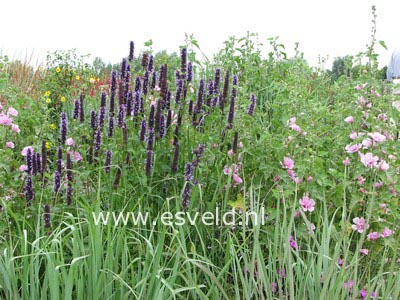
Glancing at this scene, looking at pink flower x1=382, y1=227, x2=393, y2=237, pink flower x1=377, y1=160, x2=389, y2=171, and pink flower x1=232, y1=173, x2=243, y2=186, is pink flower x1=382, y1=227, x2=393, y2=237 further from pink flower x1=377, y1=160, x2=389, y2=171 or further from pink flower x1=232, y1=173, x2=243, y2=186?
pink flower x1=232, y1=173, x2=243, y2=186

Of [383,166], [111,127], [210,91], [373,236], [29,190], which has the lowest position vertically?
[373,236]

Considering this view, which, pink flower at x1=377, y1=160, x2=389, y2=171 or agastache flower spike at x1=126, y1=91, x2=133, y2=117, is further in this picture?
agastache flower spike at x1=126, y1=91, x2=133, y2=117

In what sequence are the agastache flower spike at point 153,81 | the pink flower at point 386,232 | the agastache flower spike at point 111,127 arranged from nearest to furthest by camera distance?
the pink flower at point 386,232
the agastache flower spike at point 111,127
the agastache flower spike at point 153,81

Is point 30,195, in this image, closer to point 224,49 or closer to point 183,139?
point 183,139

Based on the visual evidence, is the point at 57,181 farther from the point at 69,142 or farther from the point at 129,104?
the point at 129,104

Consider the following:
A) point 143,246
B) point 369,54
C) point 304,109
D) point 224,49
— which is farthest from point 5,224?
point 224,49

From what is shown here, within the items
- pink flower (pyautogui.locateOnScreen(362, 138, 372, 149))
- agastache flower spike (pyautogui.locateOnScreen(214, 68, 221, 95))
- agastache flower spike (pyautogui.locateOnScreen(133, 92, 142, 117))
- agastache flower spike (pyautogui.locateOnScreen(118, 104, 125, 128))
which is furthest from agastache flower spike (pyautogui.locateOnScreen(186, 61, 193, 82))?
pink flower (pyautogui.locateOnScreen(362, 138, 372, 149))

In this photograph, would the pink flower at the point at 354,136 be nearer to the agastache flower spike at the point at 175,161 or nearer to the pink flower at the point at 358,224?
the pink flower at the point at 358,224

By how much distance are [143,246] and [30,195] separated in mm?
652

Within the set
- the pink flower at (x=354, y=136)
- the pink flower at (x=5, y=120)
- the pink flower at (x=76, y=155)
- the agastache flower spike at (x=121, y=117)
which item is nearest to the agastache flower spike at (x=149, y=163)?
the agastache flower spike at (x=121, y=117)

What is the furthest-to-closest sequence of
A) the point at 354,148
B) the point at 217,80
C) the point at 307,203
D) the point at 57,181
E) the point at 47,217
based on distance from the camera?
the point at 217,80, the point at 354,148, the point at 307,203, the point at 57,181, the point at 47,217

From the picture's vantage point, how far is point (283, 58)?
5906 mm

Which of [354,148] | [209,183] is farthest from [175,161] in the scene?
[354,148]

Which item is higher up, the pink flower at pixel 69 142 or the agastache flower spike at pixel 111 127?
the agastache flower spike at pixel 111 127
